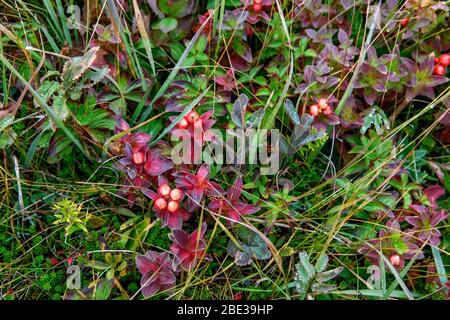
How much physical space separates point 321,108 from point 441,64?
0.51 m

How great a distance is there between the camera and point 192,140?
→ 168 centimetres

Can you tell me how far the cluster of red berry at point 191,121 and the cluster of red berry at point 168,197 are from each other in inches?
8.1

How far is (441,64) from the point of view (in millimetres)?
1889

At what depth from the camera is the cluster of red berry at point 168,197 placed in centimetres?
160

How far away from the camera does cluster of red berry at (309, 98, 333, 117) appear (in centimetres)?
176

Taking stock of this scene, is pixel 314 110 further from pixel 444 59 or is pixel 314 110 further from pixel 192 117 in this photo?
pixel 444 59

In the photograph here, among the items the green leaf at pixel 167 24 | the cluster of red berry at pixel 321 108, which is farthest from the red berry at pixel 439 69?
the green leaf at pixel 167 24

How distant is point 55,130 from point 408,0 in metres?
1.32

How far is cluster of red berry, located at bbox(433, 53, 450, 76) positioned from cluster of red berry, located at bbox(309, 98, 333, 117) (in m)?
0.46

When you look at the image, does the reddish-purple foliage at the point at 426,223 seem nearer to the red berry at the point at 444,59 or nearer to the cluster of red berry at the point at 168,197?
the red berry at the point at 444,59

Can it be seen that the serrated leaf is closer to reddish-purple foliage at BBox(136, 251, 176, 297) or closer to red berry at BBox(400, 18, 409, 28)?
reddish-purple foliage at BBox(136, 251, 176, 297)

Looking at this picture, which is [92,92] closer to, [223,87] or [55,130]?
[55,130]

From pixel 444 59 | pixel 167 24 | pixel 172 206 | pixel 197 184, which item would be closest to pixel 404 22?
pixel 444 59
